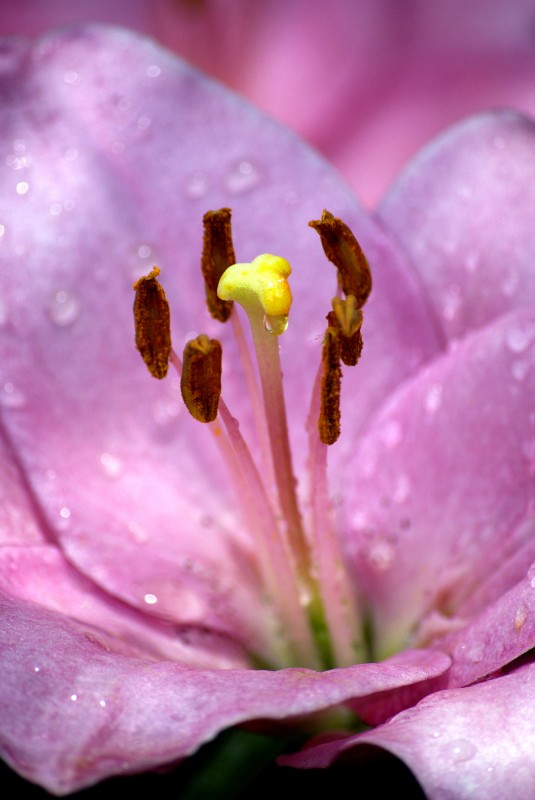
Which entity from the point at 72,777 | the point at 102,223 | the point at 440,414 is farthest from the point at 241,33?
the point at 72,777

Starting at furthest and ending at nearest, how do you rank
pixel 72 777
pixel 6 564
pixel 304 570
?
pixel 304 570 < pixel 6 564 < pixel 72 777

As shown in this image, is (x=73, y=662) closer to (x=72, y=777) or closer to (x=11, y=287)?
(x=72, y=777)

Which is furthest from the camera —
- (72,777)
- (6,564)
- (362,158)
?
Answer: (362,158)

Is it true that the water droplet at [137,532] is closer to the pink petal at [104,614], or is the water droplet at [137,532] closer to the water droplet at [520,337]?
the pink petal at [104,614]

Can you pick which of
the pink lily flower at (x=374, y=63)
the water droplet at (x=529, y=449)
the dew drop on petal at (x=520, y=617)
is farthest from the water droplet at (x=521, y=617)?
the pink lily flower at (x=374, y=63)

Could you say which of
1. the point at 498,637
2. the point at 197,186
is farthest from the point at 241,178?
the point at 498,637

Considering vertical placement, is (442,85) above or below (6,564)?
above
